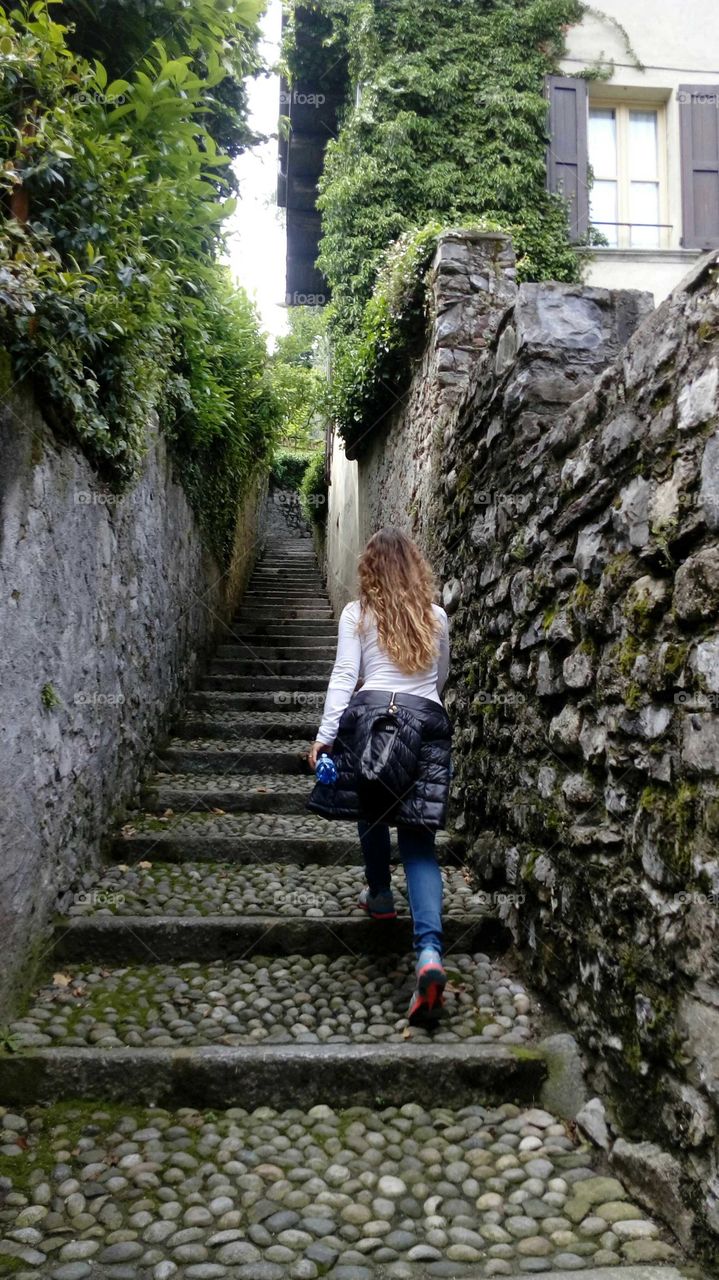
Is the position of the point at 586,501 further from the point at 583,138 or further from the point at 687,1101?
the point at 583,138

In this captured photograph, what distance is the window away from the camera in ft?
26.4

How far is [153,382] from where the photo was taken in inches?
138

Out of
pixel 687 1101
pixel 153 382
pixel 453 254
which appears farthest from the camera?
pixel 453 254

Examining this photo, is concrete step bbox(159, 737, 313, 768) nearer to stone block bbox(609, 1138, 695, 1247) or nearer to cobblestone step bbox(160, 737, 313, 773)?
cobblestone step bbox(160, 737, 313, 773)

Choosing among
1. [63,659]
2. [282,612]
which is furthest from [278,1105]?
[282,612]

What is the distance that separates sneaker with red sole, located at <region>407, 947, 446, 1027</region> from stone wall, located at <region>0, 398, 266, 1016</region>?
113cm

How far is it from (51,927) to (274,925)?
0.71m

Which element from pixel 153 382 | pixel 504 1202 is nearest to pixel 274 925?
pixel 504 1202

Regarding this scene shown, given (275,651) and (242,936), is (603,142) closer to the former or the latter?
(275,651)

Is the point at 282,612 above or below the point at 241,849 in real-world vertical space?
above

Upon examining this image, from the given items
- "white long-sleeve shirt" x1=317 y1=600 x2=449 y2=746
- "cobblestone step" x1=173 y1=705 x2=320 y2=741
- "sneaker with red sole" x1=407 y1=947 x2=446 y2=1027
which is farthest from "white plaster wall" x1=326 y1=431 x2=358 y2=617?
"sneaker with red sole" x1=407 y1=947 x2=446 y2=1027

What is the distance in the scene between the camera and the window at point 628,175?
8055 millimetres

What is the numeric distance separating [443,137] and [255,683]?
5.29 meters

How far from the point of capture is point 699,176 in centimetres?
797
